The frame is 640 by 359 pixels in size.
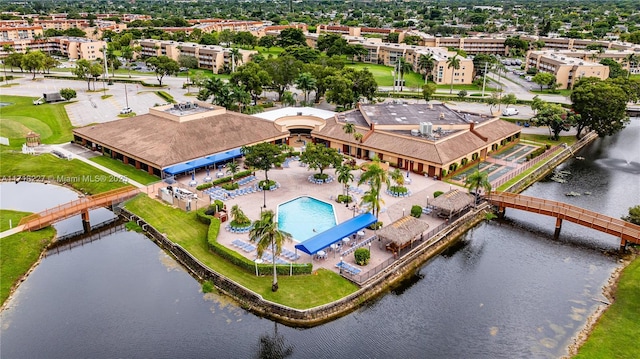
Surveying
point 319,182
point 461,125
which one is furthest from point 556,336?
point 461,125

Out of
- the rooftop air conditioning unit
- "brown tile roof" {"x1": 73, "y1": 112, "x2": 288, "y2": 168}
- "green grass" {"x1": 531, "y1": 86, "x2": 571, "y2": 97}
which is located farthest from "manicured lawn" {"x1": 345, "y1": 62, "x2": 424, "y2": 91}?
"brown tile roof" {"x1": 73, "y1": 112, "x2": 288, "y2": 168}

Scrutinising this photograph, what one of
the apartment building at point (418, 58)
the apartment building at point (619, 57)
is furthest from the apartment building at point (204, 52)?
the apartment building at point (619, 57)

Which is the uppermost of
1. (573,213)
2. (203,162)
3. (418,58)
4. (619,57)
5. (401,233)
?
(619,57)

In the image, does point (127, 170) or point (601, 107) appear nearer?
point (127, 170)

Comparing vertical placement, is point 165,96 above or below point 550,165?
above

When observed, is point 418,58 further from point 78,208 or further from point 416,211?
point 78,208

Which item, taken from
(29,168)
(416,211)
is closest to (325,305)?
(416,211)

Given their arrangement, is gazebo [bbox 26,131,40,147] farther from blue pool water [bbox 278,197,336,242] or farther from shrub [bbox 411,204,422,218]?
shrub [bbox 411,204,422,218]

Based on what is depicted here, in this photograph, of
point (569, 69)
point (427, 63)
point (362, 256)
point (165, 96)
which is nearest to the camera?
point (362, 256)

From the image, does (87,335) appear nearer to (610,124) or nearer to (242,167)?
(242,167)
